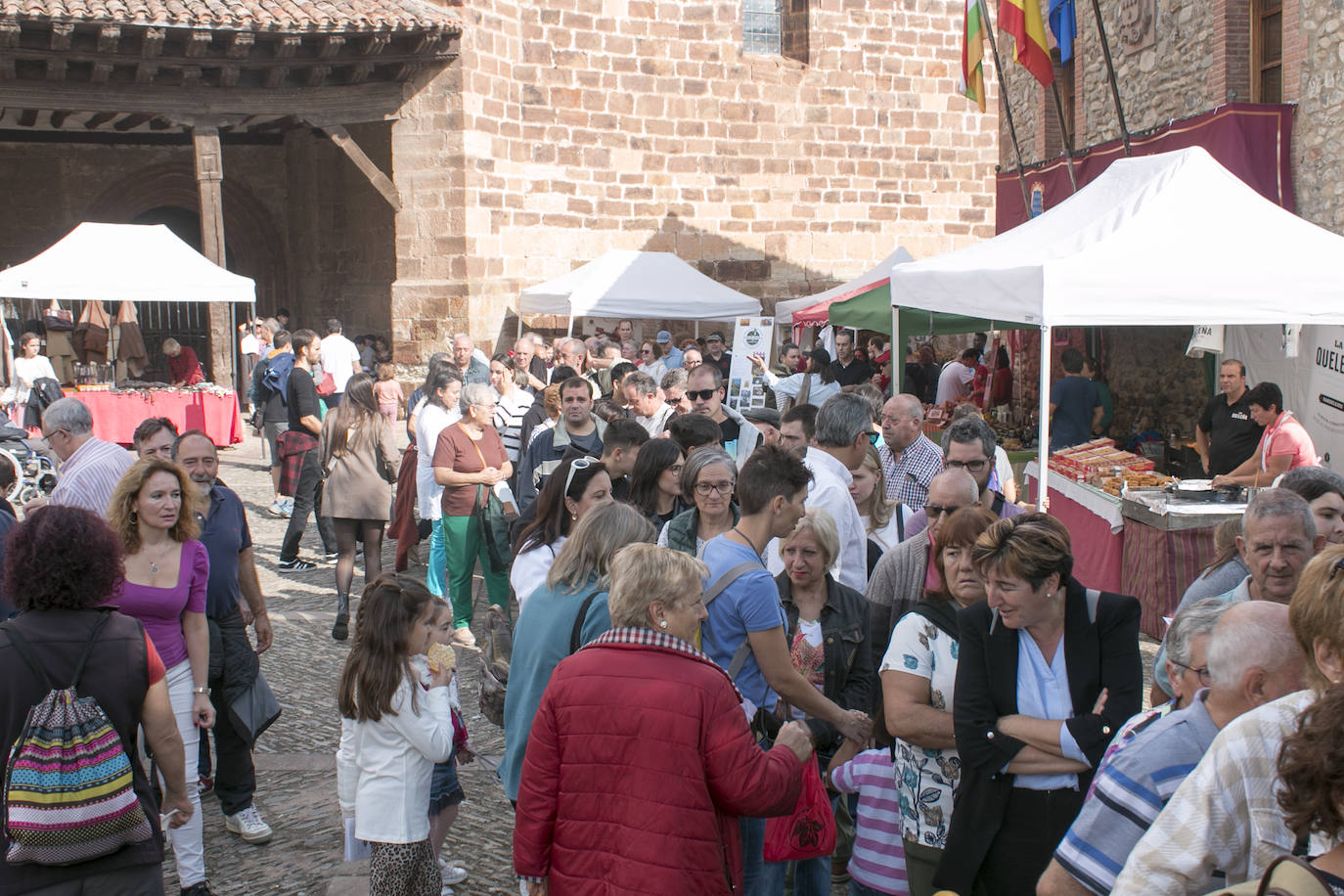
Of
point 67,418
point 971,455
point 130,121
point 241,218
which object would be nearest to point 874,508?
point 971,455

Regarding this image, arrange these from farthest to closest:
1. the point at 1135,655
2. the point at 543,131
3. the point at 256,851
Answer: the point at 543,131 < the point at 256,851 < the point at 1135,655

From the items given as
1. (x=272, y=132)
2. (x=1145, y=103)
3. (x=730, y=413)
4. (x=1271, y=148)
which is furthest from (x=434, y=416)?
(x=272, y=132)

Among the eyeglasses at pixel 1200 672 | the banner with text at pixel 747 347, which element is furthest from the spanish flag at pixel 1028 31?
the eyeglasses at pixel 1200 672

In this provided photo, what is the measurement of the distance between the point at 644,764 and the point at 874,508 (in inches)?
105

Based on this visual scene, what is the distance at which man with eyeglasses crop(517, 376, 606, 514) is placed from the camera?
20.1ft

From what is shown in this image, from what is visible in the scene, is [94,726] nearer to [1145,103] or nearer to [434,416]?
[434,416]

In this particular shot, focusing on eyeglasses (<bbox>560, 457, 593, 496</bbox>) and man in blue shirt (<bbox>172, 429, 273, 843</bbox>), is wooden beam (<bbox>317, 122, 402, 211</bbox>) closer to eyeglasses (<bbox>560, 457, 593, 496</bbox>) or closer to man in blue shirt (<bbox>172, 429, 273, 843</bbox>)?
man in blue shirt (<bbox>172, 429, 273, 843</bbox>)

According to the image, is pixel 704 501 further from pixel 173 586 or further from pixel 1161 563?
pixel 1161 563

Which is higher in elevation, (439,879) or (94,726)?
(94,726)

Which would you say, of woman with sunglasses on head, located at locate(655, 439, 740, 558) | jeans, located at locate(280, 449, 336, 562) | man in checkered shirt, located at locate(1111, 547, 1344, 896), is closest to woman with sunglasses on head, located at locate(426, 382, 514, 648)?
jeans, located at locate(280, 449, 336, 562)

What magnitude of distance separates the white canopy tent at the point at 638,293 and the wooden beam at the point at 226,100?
311cm

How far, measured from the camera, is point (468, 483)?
259 inches

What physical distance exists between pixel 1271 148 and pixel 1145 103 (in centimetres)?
367

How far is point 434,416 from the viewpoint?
725 centimetres
